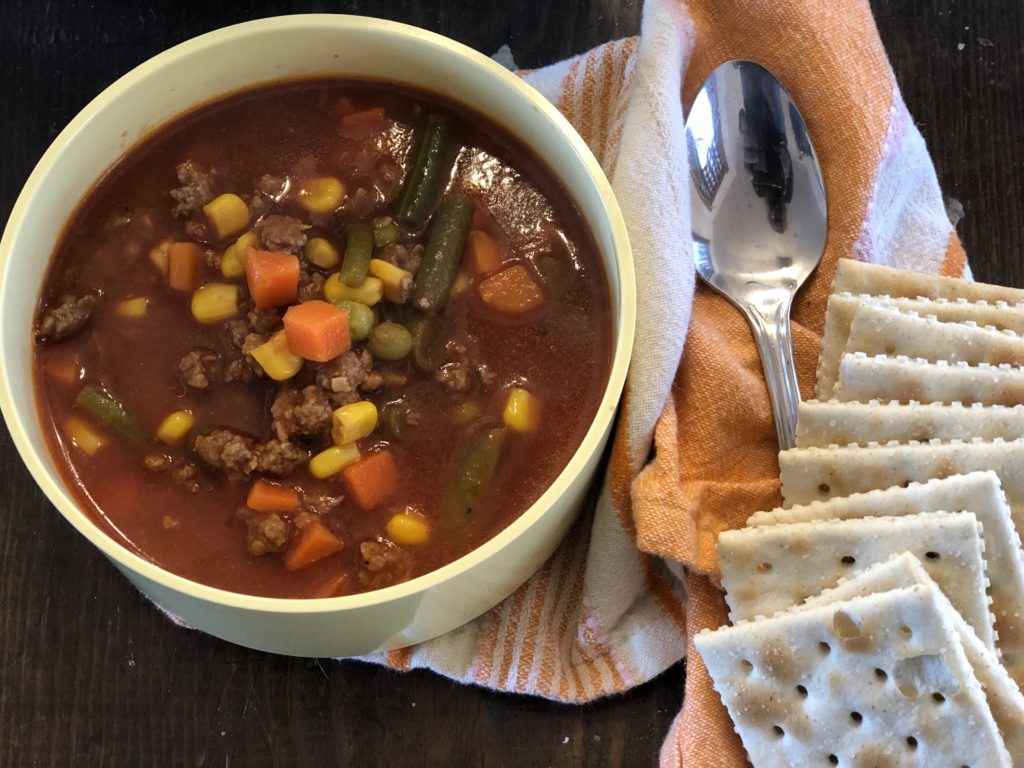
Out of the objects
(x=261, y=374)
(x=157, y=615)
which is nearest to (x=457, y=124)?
(x=261, y=374)

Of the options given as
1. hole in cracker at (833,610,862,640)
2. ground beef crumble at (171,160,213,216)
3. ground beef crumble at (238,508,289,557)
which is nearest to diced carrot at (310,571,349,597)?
ground beef crumble at (238,508,289,557)

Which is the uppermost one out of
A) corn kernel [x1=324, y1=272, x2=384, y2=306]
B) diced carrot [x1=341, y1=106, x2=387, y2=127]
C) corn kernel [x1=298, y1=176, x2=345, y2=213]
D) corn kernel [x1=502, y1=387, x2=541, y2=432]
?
diced carrot [x1=341, y1=106, x2=387, y2=127]

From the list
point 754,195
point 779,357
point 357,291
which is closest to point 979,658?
point 779,357

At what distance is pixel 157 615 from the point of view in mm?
3021

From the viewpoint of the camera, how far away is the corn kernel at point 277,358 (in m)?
2.74

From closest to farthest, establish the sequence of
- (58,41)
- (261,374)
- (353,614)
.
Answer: (353,614)
(261,374)
(58,41)

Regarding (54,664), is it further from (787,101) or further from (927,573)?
(787,101)

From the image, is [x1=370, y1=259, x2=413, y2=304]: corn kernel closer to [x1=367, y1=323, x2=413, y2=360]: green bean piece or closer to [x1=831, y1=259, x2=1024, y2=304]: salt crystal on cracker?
[x1=367, y1=323, x2=413, y2=360]: green bean piece

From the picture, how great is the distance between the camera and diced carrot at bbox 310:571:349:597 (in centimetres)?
267

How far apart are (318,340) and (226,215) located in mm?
418

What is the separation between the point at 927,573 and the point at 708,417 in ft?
2.08

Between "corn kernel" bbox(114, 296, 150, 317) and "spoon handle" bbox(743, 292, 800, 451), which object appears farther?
"spoon handle" bbox(743, 292, 800, 451)

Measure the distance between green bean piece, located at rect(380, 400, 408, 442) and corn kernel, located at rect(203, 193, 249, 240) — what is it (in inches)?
22.6

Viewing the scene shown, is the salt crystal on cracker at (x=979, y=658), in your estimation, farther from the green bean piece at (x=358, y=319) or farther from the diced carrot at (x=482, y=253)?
the green bean piece at (x=358, y=319)
